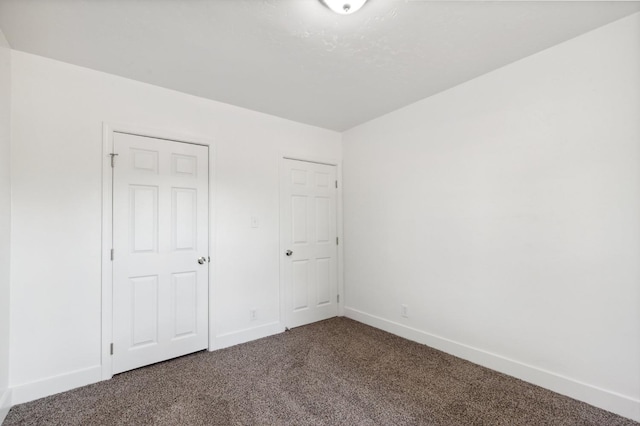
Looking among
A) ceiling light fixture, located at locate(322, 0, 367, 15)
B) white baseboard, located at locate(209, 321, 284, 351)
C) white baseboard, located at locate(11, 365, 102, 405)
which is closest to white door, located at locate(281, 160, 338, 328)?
white baseboard, located at locate(209, 321, 284, 351)

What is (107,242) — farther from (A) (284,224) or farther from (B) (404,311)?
(B) (404,311)

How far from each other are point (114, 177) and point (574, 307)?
147 inches

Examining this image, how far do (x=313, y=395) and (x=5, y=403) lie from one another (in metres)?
2.05

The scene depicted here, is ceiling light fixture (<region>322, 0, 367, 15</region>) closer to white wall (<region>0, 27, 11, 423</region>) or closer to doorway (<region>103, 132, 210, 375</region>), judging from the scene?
doorway (<region>103, 132, 210, 375</region>)

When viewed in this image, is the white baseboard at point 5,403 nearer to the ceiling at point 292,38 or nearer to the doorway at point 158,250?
the doorway at point 158,250

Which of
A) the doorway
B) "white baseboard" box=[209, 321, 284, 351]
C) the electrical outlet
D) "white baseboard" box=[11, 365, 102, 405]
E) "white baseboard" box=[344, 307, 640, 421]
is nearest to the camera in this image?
"white baseboard" box=[344, 307, 640, 421]

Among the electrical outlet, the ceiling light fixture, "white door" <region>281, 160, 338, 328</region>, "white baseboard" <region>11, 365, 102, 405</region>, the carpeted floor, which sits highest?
the ceiling light fixture

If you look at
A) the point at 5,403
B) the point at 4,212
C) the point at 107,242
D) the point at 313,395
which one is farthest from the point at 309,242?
Result: the point at 5,403

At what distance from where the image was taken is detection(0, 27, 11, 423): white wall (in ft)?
6.42

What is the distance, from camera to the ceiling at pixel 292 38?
1767mm

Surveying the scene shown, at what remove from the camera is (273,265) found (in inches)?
134

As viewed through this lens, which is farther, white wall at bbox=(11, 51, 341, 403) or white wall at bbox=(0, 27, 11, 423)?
white wall at bbox=(11, 51, 341, 403)

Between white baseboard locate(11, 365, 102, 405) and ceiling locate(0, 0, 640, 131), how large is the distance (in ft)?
7.99

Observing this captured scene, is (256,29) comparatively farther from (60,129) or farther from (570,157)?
(570,157)
